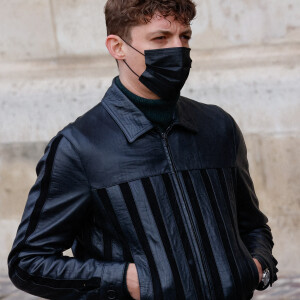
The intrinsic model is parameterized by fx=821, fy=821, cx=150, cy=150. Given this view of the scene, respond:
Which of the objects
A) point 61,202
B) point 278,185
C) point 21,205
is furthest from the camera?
point 21,205

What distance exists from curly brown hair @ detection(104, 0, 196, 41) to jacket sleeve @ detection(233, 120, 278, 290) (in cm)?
51

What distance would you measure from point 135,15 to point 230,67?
2888mm

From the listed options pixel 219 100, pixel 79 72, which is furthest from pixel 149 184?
pixel 79 72

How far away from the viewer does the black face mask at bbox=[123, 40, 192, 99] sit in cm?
271

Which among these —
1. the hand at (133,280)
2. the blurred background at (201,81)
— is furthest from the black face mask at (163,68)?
the blurred background at (201,81)

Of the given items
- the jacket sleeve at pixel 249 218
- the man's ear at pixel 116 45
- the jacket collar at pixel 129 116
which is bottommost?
the jacket sleeve at pixel 249 218

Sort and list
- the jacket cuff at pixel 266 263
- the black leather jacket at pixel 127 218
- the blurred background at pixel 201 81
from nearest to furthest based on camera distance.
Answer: the black leather jacket at pixel 127 218, the jacket cuff at pixel 266 263, the blurred background at pixel 201 81

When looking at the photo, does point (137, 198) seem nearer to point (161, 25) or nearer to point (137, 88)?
point (137, 88)

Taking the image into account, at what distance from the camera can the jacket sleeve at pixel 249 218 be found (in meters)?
2.92

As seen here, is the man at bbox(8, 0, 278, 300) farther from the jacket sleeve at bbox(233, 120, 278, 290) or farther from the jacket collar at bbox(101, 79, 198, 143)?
the jacket sleeve at bbox(233, 120, 278, 290)

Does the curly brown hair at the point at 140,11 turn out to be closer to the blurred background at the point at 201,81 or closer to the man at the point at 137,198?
the man at the point at 137,198

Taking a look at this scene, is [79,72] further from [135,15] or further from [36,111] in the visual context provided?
[135,15]

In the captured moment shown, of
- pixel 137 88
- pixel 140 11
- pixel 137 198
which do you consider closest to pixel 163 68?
pixel 137 88

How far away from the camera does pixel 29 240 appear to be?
8.71 ft
